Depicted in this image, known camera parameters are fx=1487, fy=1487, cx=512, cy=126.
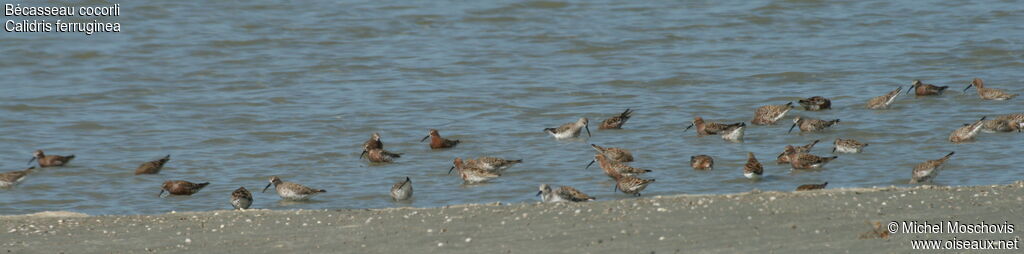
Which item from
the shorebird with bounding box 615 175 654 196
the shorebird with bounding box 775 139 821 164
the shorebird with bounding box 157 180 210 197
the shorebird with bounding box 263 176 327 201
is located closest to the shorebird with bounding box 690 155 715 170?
the shorebird with bounding box 775 139 821 164

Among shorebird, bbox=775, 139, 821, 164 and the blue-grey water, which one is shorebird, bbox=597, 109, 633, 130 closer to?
the blue-grey water

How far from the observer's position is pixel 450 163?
1455cm

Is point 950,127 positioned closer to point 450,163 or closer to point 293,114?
point 450,163

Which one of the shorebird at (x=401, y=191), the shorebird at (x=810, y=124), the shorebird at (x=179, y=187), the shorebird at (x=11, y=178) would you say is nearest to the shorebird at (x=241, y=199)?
the shorebird at (x=179, y=187)

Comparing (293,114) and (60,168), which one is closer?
(60,168)

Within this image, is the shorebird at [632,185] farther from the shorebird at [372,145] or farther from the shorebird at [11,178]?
the shorebird at [11,178]

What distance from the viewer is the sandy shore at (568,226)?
845cm

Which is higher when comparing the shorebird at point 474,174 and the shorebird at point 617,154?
the shorebird at point 617,154

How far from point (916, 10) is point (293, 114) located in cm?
1395

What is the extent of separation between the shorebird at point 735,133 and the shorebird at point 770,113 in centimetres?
101

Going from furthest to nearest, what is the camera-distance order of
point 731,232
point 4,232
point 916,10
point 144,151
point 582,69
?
point 916,10, point 582,69, point 144,151, point 4,232, point 731,232

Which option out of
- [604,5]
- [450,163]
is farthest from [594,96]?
[604,5]

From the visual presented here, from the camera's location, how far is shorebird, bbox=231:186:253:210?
12.1m

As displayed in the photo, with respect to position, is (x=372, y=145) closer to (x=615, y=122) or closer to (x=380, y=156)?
(x=380, y=156)
